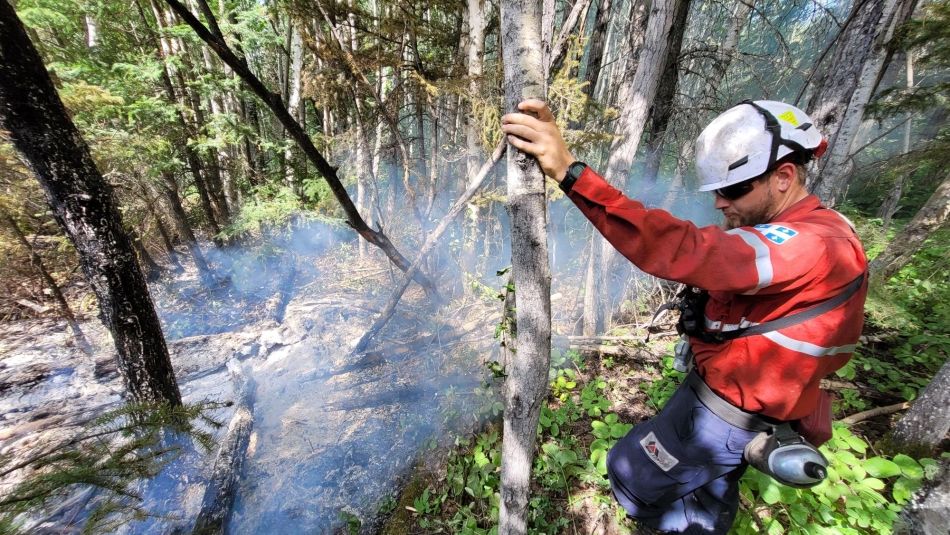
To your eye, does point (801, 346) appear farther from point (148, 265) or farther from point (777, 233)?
point (148, 265)

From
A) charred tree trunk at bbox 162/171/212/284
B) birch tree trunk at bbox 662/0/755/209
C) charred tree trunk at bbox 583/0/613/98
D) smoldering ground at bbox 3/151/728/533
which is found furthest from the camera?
charred tree trunk at bbox 162/171/212/284

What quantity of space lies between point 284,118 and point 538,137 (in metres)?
3.01

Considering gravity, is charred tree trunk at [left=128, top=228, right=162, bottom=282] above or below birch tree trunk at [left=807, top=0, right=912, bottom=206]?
below

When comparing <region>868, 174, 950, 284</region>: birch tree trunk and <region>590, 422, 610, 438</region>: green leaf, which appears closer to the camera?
<region>590, 422, 610, 438</region>: green leaf

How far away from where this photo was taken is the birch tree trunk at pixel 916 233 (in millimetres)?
3189

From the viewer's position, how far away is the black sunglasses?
1.47 metres

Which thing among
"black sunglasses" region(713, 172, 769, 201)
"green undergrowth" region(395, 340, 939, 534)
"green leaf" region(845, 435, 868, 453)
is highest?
"black sunglasses" region(713, 172, 769, 201)

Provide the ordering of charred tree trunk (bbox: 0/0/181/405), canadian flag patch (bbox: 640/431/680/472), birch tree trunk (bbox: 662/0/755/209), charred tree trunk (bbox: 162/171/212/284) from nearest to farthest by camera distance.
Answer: canadian flag patch (bbox: 640/431/680/472)
charred tree trunk (bbox: 0/0/181/405)
birch tree trunk (bbox: 662/0/755/209)
charred tree trunk (bbox: 162/171/212/284)

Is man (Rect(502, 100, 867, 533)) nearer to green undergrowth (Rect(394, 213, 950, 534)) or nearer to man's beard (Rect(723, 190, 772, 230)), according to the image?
man's beard (Rect(723, 190, 772, 230))

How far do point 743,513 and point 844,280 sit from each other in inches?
74.3

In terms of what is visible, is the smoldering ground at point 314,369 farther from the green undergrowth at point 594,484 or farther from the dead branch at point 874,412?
the dead branch at point 874,412

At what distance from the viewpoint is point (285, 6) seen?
14.6 ft

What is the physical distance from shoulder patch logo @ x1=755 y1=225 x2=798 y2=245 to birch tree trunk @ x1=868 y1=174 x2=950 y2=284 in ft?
11.5

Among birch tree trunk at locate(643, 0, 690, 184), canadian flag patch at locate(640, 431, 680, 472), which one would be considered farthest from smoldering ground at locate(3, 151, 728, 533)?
canadian flag patch at locate(640, 431, 680, 472)
